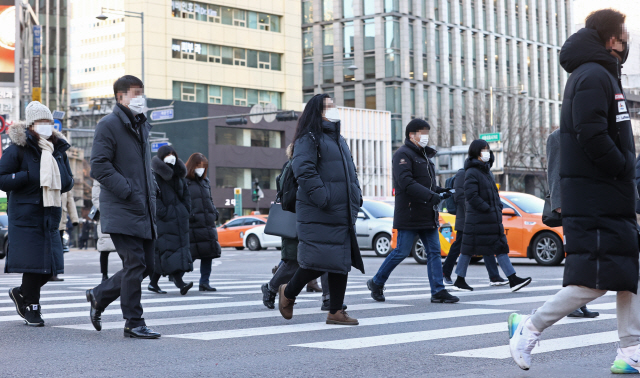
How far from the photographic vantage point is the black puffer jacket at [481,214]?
11.3 meters

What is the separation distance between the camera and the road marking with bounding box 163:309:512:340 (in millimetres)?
6984

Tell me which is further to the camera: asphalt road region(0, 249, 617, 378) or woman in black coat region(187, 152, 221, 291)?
woman in black coat region(187, 152, 221, 291)

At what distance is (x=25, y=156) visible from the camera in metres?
8.05

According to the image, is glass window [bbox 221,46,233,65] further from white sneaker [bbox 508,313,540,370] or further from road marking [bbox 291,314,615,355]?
white sneaker [bbox 508,313,540,370]

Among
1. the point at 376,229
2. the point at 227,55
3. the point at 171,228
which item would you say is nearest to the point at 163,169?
the point at 171,228

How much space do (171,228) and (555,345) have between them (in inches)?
239

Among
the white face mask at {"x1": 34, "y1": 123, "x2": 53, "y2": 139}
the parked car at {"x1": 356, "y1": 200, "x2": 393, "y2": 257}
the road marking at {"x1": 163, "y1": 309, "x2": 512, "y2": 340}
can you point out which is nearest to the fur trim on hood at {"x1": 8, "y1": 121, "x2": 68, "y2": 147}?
the white face mask at {"x1": 34, "y1": 123, "x2": 53, "y2": 139}

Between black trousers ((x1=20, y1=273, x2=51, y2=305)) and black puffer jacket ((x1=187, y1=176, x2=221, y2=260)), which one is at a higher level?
black puffer jacket ((x1=187, y1=176, x2=221, y2=260))

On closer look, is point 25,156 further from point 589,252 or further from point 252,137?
point 252,137

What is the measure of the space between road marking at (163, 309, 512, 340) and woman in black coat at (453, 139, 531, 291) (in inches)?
96.3

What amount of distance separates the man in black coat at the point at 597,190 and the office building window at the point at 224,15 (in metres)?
52.8

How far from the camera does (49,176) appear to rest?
793cm

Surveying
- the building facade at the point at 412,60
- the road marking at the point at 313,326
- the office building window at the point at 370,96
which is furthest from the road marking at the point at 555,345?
the office building window at the point at 370,96

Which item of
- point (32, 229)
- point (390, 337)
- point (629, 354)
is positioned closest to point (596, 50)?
point (629, 354)
